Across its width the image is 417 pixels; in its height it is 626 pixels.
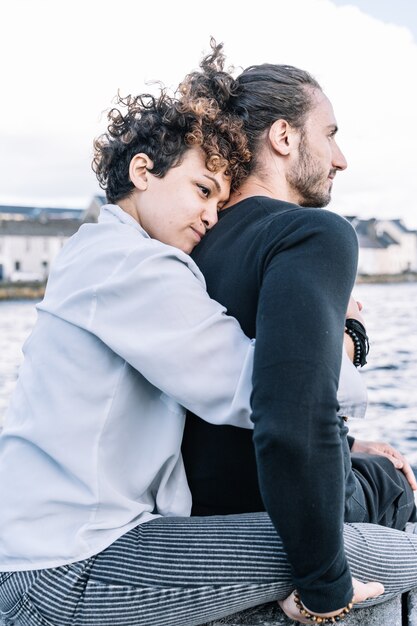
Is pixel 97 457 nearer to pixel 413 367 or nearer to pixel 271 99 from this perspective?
pixel 271 99

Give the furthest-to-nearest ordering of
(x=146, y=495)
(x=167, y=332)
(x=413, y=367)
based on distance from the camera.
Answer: (x=413, y=367) < (x=146, y=495) < (x=167, y=332)

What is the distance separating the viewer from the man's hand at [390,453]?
2422 millimetres

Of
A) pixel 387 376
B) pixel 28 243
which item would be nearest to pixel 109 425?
pixel 387 376

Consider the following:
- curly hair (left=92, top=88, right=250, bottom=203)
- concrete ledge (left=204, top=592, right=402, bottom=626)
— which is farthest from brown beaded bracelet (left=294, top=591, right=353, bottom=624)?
curly hair (left=92, top=88, right=250, bottom=203)

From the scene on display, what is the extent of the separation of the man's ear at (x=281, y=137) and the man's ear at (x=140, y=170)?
1.32 feet

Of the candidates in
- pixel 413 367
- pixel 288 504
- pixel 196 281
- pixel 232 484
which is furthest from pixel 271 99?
pixel 413 367

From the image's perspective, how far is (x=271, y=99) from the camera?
7.03ft

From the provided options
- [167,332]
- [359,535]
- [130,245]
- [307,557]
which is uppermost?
[130,245]

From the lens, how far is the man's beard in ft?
7.06

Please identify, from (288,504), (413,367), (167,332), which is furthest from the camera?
(413,367)

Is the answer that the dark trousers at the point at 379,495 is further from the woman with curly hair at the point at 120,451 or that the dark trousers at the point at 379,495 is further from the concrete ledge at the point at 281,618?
the woman with curly hair at the point at 120,451

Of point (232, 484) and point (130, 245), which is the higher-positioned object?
point (130, 245)

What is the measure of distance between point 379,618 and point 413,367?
11.5 meters

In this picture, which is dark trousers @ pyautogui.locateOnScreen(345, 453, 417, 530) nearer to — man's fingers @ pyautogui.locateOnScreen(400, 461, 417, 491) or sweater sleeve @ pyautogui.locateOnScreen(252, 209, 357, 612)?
man's fingers @ pyautogui.locateOnScreen(400, 461, 417, 491)
